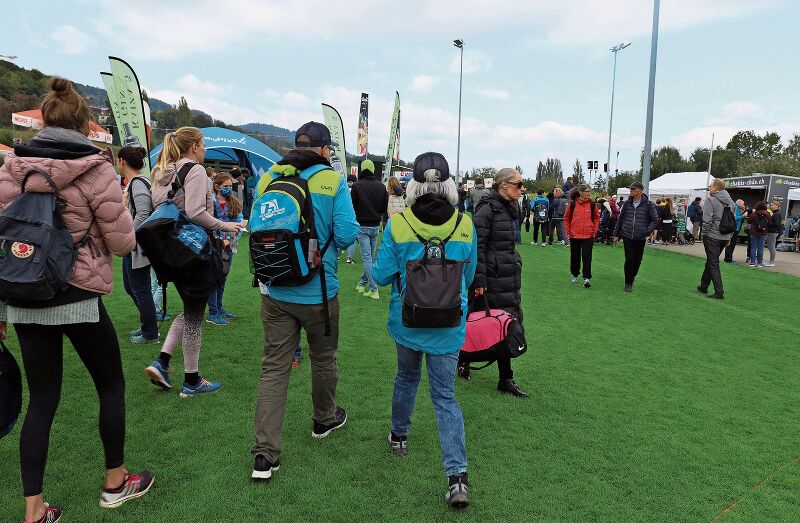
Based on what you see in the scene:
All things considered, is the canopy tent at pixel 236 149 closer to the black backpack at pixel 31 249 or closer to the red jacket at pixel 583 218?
the red jacket at pixel 583 218

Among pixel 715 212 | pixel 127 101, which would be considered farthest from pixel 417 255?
pixel 127 101

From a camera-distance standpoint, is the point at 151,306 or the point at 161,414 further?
the point at 151,306

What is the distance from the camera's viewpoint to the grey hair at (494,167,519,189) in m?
4.35

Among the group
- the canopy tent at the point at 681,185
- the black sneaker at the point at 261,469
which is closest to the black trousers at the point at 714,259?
the black sneaker at the point at 261,469

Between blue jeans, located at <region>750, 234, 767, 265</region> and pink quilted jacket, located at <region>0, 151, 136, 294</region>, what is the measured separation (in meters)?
15.5

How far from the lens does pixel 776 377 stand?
518 cm

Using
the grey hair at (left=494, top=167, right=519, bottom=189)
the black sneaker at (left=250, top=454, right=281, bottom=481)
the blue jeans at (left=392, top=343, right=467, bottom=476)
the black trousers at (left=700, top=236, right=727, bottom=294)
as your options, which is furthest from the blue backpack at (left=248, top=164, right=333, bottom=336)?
the black trousers at (left=700, top=236, right=727, bottom=294)

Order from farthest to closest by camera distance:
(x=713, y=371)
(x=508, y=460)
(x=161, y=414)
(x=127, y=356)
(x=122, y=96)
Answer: (x=122, y=96) < (x=713, y=371) < (x=127, y=356) < (x=161, y=414) < (x=508, y=460)

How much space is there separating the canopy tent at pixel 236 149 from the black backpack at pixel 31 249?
15286 millimetres

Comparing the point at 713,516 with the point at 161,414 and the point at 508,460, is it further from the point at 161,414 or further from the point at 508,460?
the point at 161,414

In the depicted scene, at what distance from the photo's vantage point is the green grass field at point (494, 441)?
110 inches

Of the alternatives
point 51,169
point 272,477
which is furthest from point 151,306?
point 51,169

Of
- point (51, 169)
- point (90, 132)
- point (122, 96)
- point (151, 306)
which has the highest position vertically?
point (122, 96)

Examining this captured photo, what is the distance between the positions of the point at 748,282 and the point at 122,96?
13.2 meters
